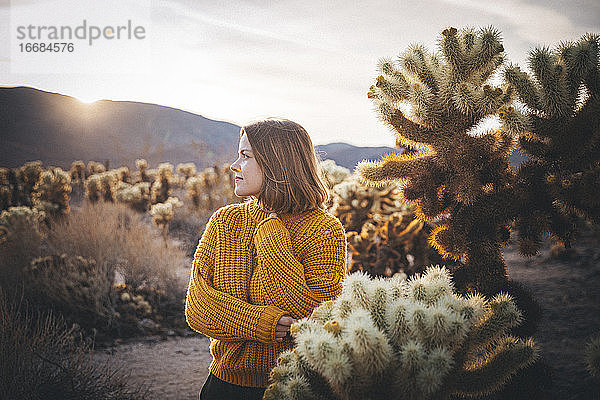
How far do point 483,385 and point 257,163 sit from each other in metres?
1.16

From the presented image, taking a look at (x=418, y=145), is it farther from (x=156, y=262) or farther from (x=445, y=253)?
(x=156, y=262)

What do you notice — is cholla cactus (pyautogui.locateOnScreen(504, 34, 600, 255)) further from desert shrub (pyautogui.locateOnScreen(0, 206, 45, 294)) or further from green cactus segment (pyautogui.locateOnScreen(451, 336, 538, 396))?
desert shrub (pyautogui.locateOnScreen(0, 206, 45, 294))

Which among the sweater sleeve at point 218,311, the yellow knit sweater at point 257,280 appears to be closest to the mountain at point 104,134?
the yellow knit sweater at point 257,280

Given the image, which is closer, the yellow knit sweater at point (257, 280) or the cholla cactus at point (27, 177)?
the yellow knit sweater at point (257, 280)

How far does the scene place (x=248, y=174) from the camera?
73.7 inches

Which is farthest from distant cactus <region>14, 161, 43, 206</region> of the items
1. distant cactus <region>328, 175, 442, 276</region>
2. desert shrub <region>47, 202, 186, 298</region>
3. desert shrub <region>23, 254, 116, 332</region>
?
distant cactus <region>328, 175, 442, 276</region>

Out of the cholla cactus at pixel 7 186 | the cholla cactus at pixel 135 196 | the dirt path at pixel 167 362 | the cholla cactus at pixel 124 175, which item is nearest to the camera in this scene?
the dirt path at pixel 167 362

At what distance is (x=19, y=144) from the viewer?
831 centimetres

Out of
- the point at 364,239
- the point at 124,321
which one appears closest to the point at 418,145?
the point at 364,239

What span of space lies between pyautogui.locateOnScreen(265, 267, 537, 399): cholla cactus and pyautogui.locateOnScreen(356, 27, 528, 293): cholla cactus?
585 mm

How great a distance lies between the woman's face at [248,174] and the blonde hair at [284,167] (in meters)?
0.02

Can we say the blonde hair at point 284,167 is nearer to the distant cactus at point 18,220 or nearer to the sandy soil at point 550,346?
the sandy soil at point 550,346

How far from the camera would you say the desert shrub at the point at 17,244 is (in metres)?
4.73

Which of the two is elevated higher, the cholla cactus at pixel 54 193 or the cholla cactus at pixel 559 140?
the cholla cactus at pixel 559 140
